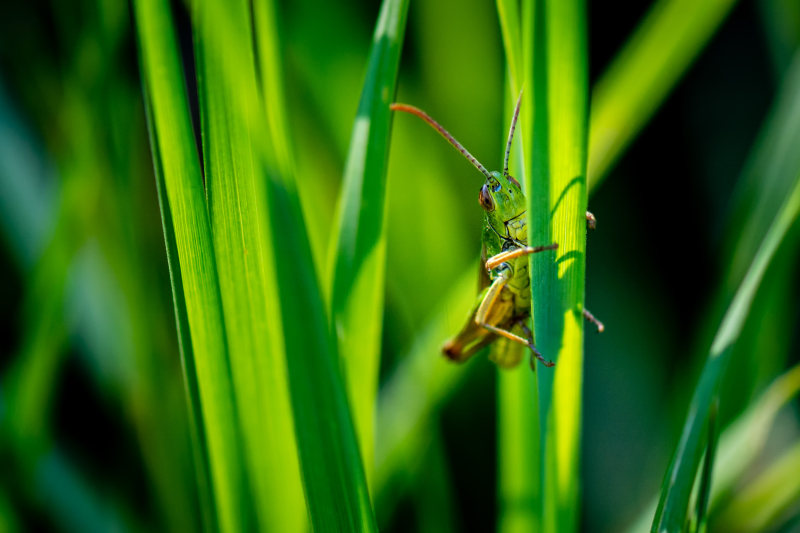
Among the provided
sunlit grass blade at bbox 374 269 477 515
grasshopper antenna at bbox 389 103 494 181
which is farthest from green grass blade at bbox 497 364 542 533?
grasshopper antenna at bbox 389 103 494 181

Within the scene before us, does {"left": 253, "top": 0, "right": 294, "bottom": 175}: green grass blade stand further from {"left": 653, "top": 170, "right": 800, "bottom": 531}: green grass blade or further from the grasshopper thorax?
{"left": 653, "top": 170, "right": 800, "bottom": 531}: green grass blade

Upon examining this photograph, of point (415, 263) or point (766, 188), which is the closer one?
point (766, 188)

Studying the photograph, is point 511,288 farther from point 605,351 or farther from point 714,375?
point 605,351

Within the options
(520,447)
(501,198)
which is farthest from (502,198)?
(520,447)

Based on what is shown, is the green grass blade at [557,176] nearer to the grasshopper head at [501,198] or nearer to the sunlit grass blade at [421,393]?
the grasshopper head at [501,198]

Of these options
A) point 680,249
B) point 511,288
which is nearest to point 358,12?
point 511,288

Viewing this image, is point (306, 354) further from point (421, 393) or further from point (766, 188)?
point (766, 188)

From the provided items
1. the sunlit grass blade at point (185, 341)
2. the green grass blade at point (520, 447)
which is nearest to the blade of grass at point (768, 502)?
the green grass blade at point (520, 447)
